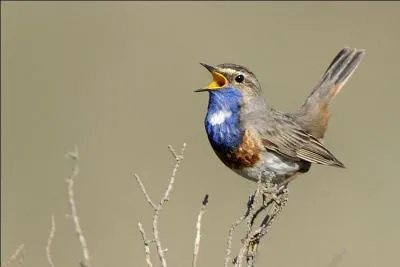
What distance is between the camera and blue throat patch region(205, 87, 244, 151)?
741 centimetres

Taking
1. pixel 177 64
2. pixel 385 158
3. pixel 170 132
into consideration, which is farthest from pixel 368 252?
pixel 177 64

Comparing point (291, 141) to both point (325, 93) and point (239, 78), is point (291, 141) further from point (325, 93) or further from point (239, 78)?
point (325, 93)

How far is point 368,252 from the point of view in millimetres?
10672

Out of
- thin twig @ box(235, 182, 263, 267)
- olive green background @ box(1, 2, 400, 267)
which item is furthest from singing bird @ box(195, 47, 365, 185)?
olive green background @ box(1, 2, 400, 267)

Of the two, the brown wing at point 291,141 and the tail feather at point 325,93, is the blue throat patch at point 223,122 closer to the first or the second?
the brown wing at point 291,141

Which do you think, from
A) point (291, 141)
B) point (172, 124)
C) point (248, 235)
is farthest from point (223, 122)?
point (172, 124)

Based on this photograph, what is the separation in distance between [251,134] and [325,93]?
149 cm

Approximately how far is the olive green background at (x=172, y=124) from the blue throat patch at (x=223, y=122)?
3166 mm

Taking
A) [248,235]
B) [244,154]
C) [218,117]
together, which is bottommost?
[248,235]

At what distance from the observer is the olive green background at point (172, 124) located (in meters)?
11.2

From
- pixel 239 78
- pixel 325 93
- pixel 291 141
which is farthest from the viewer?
pixel 325 93

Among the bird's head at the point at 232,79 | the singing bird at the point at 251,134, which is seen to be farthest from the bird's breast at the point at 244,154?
the bird's head at the point at 232,79

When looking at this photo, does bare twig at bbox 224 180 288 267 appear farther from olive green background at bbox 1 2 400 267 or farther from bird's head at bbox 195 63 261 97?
olive green background at bbox 1 2 400 267

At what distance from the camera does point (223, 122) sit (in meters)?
7.45
